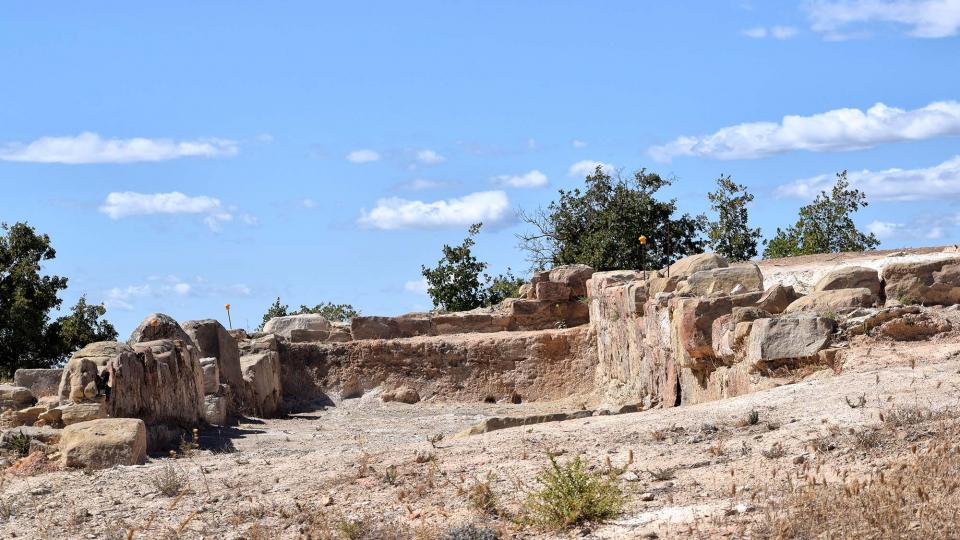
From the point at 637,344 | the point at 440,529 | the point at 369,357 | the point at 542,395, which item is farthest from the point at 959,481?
the point at 369,357

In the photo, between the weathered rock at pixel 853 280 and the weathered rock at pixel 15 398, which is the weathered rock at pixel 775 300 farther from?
the weathered rock at pixel 15 398

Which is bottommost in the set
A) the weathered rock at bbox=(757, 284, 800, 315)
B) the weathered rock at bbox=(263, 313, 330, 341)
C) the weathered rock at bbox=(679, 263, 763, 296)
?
the weathered rock at bbox=(757, 284, 800, 315)

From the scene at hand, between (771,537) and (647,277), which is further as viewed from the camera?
(647,277)

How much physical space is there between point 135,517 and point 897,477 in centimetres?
527

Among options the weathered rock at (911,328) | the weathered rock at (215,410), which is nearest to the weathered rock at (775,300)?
the weathered rock at (911,328)

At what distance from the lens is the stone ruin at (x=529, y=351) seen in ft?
39.3

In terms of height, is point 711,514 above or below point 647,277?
below

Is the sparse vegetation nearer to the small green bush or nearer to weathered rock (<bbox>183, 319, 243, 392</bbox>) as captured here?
the small green bush

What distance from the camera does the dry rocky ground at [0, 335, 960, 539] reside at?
25.6 feet

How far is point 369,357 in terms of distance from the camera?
23.4m

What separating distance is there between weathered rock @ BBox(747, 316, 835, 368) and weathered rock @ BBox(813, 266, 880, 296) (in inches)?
61.2

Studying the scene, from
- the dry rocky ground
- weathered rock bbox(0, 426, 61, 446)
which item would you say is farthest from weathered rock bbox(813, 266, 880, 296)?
weathered rock bbox(0, 426, 61, 446)

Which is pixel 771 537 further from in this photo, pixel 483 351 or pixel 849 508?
pixel 483 351

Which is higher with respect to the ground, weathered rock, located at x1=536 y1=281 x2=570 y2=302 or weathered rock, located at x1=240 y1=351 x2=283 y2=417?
weathered rock, located at x1=536 y1=281 x2=570 y2=302
